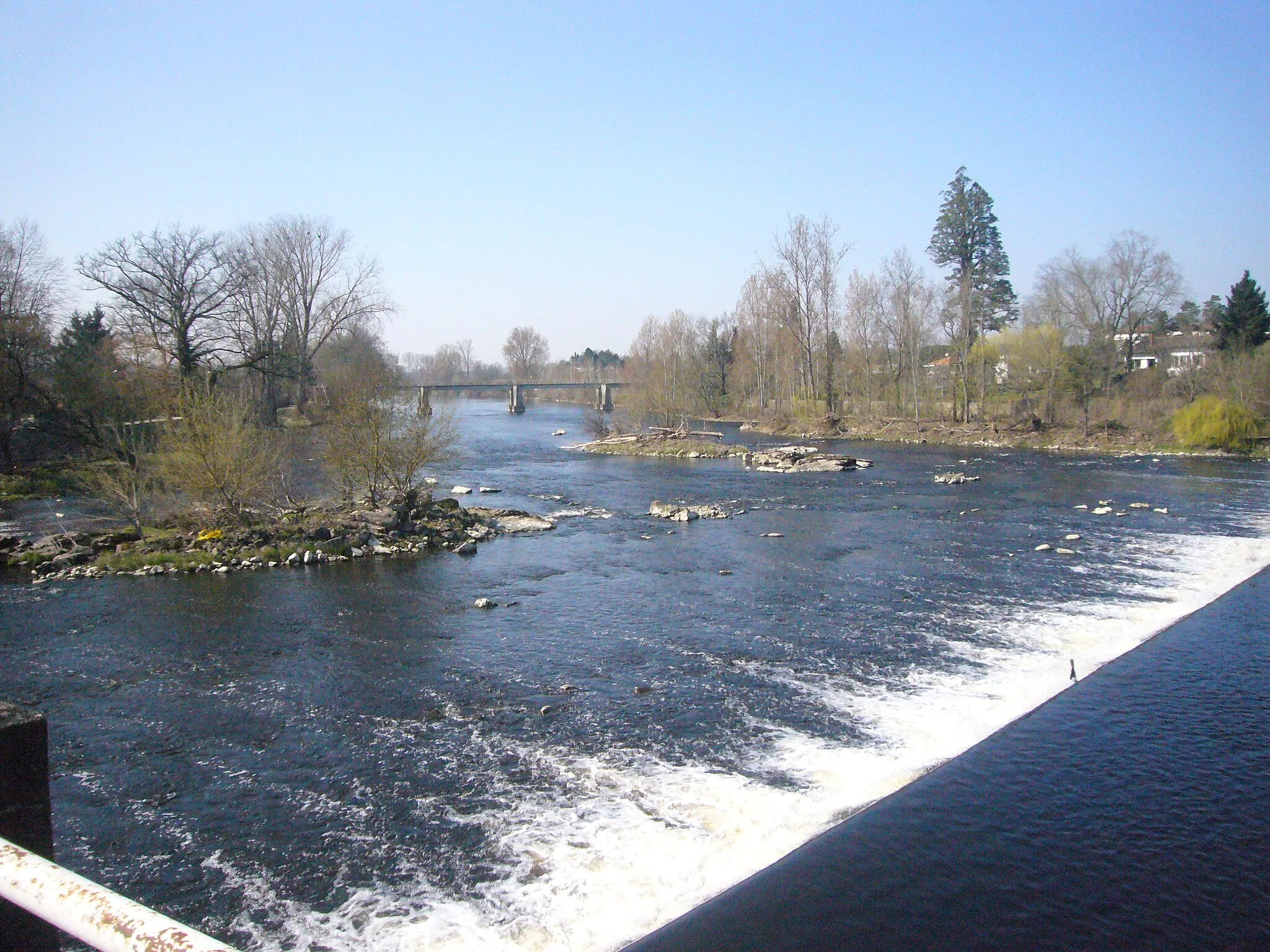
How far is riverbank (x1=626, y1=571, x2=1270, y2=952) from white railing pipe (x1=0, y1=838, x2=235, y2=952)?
6167 mm

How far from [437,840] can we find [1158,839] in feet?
23.5

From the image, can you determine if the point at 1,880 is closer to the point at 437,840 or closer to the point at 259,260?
the point at 437,840

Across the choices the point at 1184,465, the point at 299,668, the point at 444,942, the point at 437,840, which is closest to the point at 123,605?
the point at 299,668

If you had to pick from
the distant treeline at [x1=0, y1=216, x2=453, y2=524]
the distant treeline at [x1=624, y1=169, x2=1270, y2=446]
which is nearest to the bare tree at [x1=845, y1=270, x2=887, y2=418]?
the distant treeline at [x1=624, y1=169, x2=1270, y2=446]

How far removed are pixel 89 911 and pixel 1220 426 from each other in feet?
155

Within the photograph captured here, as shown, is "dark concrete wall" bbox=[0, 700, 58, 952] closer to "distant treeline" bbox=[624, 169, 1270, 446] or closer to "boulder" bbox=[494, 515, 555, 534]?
"boulder" bbox=[494, 515, 555, 534]

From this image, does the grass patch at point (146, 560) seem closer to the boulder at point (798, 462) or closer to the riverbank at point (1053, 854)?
the riverbank at point (1053, 854)

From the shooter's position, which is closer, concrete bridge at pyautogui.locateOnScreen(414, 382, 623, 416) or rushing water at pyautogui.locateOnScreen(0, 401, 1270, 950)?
rushing water at pyautogui.locateOnScreen(0, 401, 1270, 950)

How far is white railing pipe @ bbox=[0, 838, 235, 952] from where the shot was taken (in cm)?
158

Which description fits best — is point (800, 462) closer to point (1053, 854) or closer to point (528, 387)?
point (1053, 854)

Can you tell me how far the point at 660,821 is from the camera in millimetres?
8750

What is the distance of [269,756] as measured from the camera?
33.3 feet

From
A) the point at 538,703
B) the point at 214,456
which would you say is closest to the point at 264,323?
the point at 214,456

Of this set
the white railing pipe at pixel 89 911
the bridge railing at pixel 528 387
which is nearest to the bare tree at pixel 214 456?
the white railing pipe at pixel 89 911
